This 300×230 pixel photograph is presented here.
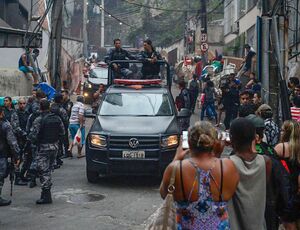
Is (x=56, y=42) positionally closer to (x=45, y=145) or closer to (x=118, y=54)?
(x=118, y=54)

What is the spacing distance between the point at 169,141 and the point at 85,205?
7.21ft

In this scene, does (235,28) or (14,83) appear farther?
(235,28)

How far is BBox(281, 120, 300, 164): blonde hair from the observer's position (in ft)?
19.2

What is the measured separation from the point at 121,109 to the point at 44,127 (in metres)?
2.52

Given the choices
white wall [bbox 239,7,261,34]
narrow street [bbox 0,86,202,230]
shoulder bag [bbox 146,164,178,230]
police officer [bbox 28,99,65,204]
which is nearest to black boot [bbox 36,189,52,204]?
police officer [bbox 28,99,65,204]

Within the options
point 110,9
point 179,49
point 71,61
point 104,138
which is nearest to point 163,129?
point 104,138

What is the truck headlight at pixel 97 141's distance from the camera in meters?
11.1

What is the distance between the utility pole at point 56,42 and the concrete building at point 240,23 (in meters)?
11.8

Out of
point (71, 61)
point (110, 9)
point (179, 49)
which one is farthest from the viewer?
point (110, 9)

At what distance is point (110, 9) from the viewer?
8138cm

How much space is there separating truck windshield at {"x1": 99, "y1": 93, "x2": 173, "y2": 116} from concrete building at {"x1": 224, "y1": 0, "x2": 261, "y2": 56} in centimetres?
1731

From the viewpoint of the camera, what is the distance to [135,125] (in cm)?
1137

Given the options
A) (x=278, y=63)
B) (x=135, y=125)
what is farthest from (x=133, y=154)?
(x=278, y=63)

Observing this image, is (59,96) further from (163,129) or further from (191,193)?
(191,193)
